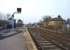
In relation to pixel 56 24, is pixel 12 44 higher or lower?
lower

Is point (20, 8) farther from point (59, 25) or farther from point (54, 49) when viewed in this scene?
point (54, 49)

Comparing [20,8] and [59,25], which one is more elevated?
[20,8]

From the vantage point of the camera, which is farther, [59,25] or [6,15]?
[6,15]

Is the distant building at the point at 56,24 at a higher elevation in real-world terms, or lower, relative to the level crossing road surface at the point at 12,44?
higher

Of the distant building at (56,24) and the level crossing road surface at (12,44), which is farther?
the distant building at (56,24)

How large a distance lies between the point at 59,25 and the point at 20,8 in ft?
44.5

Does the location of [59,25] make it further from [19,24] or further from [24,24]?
[24,24]

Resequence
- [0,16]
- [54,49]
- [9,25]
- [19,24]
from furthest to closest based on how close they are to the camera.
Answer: [19,24] → [0,16] → [9,25] → [54,49]

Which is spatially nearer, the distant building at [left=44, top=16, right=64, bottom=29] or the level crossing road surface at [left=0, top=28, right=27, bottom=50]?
the level crossing road surface at [left=0, top=28, right=27, bottom=50]

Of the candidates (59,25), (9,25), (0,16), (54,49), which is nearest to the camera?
(54,49)

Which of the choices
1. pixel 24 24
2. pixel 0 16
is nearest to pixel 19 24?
pixel 24 24

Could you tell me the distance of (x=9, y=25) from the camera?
93.4 meters

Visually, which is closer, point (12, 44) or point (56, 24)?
point (12, 44)

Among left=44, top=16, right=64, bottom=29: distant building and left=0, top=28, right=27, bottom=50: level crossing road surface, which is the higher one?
left=44, top=16, right=64, bottom=29: distant building
